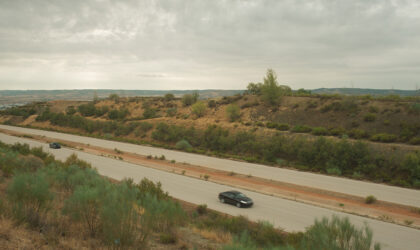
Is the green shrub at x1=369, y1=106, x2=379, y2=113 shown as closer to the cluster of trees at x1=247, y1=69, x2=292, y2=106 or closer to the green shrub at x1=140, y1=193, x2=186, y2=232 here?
the cluster of trees at x1=247, y1=69, x2=292, y2=106

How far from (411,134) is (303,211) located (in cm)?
2636

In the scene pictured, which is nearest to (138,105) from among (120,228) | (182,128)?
(182,128)

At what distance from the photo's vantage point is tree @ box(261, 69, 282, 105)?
2285 inches

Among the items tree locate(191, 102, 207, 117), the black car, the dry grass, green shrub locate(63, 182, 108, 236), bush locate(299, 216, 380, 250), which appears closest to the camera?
bush locate(299, 216, 380, 250)

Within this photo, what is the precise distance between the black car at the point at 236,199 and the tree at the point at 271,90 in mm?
41488

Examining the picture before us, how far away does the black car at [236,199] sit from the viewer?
18.4 m

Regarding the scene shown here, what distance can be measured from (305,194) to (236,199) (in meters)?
6.56

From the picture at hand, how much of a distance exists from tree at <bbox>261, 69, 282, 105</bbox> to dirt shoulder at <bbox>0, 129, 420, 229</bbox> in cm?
3114

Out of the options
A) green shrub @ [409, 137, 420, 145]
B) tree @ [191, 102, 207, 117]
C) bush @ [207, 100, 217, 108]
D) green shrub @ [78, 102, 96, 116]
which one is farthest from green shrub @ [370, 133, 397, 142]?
green shrub @ [78, 102, 96, 116]

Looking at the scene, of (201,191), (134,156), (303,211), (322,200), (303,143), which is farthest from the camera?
(134,156)

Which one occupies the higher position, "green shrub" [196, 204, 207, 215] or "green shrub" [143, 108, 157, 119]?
"green shrub" [143, 108, 157, 119]

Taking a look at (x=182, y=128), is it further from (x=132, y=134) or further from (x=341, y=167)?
(x=341, y=167)

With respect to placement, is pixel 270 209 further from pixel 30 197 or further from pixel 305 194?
pixel 30 197

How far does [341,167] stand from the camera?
29781 millimetres
